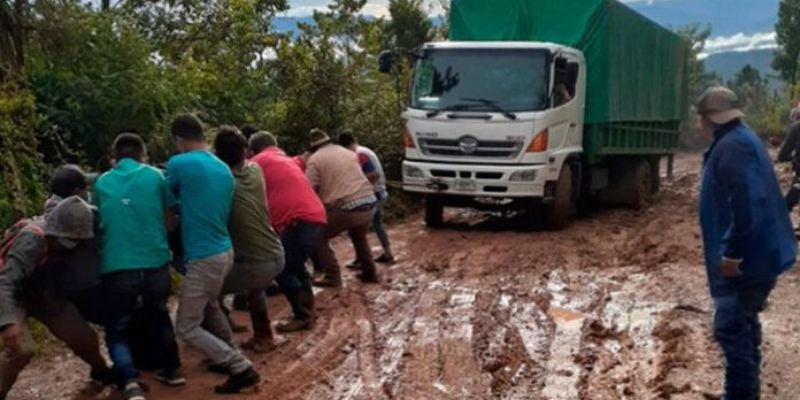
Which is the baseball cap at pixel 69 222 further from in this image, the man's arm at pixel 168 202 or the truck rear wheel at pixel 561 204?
the truck rear wheel at pixel 561 204

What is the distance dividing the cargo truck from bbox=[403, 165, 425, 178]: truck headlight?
0.04 feet

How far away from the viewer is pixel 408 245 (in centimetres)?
1359

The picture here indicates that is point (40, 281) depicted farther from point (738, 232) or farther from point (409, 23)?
point (409, 23)

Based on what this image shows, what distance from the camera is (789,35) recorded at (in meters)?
47.9

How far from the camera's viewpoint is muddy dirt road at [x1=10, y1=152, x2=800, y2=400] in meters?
6.80

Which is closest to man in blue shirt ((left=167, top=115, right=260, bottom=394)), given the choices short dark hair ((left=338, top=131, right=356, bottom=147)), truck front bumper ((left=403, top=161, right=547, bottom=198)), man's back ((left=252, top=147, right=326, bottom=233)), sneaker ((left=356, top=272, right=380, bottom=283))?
man's back ((left=252, top=147, right=326, bottom=233))

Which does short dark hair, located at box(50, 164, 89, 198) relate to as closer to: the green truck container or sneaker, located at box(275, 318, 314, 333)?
sneaker, located at box(275, 318, 314, 333)

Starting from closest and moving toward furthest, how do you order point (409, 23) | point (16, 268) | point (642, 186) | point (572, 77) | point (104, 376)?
point (16, 268) → point (104, 376) → point (572, 77) → point (642, 186) → point (409, 23)

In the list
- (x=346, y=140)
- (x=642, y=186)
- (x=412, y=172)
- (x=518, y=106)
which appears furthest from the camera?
(x=642, y=186)

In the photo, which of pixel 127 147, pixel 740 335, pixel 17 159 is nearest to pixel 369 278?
pixel 17 159

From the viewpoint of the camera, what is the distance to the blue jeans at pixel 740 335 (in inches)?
218

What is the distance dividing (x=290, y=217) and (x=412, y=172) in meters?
6.33

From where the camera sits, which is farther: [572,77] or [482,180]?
[572,77]

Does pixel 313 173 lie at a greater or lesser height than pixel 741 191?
lesser
